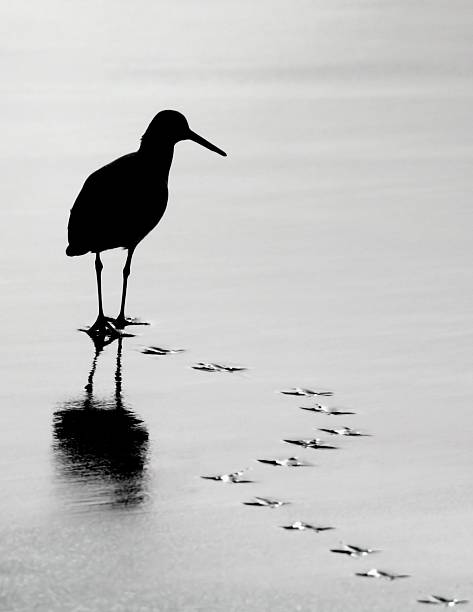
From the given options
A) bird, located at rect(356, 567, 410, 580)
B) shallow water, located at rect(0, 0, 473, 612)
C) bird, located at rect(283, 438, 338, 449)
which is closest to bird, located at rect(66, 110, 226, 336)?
shallow water, located at rect(0, 0, 473, 612)

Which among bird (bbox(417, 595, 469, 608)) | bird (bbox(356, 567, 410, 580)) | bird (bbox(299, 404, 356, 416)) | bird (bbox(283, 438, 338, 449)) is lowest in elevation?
bird (bbox(417, 595, 469, 608))

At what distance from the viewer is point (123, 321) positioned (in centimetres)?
996

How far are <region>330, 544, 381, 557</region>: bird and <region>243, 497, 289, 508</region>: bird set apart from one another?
57cm

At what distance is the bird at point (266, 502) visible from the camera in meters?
6.50

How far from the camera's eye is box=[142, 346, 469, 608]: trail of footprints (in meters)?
5.71

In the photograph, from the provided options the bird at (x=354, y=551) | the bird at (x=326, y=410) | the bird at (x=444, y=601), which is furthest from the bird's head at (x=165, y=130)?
the bird at (x=444, y=601)

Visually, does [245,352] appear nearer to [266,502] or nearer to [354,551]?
[266,502]

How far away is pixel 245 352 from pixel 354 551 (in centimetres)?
327

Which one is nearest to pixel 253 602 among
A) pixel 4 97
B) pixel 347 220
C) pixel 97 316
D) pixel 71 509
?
pixel 71 509

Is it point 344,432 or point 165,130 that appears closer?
point 344,432

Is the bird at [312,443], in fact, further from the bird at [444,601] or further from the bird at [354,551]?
the bird at [444,601]

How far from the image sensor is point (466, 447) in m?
7.30

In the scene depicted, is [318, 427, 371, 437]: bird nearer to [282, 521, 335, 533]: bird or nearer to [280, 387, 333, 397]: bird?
[280, 387, 333, 397]: bird

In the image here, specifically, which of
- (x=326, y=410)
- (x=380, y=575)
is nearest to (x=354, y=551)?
(x=380, y=575)
